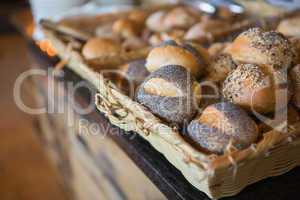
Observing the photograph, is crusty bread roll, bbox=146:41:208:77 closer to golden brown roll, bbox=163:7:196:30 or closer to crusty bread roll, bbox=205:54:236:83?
crusty bread roll, bbox=205:54:236:83

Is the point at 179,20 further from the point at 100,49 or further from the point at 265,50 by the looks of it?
the point at 265,50

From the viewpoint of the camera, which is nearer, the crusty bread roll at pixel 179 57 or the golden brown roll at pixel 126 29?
the crusty bread roll at pixel 179 57

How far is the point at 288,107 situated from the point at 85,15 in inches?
36.0

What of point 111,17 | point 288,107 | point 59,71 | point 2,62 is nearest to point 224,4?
point 111,17

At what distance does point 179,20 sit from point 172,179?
669mm

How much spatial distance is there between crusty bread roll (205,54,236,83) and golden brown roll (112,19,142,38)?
0.50 metres

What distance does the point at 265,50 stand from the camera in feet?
1.98

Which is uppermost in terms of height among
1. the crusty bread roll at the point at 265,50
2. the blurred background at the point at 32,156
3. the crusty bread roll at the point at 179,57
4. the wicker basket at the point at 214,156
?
the crusty bread roll at the point at 265,50

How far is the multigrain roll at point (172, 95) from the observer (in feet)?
1.90

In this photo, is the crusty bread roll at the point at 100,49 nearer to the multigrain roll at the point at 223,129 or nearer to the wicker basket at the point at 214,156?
the wicker basket at the point at 214,156

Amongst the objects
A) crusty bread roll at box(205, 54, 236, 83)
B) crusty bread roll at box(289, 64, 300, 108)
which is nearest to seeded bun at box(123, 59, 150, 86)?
crusty bread roll at box(205, 54, 236, 83)

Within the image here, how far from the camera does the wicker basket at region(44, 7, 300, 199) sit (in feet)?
1.57

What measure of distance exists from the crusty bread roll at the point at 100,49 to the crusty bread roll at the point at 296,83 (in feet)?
1.60

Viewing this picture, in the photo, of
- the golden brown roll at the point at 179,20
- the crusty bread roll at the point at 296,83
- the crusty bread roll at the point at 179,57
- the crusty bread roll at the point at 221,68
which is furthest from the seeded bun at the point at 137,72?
the golden brown roll at the point at 179,20
